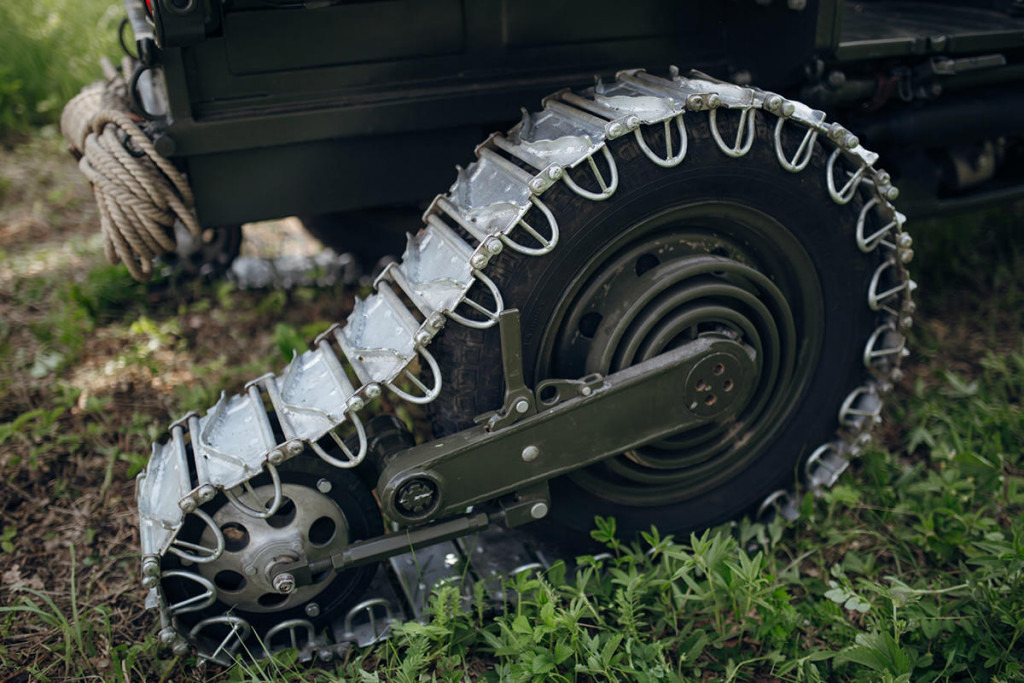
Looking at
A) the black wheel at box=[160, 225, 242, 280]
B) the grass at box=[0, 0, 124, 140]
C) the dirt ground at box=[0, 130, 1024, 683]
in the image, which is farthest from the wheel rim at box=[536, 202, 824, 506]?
the grass at box=[0, 0, 124, 140]

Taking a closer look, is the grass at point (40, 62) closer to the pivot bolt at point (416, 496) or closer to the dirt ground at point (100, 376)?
the dirt ground at point (100, 376)

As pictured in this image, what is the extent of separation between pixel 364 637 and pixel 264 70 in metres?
1.36

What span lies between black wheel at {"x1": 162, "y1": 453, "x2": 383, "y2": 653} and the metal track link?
3 cm

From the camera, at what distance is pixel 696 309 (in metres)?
2.06

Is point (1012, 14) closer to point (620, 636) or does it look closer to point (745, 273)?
point (745, 273)

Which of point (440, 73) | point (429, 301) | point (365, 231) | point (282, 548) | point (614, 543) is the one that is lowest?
point (614, 543)

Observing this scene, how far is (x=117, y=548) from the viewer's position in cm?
244

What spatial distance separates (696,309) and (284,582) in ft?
3.72

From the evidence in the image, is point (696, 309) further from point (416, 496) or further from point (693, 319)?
point (416, 496)

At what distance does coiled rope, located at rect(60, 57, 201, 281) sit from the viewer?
6.79 ft

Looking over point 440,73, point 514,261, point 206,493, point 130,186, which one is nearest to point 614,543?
point 514,261

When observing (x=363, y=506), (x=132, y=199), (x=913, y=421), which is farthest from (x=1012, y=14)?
(x=132, y=199)

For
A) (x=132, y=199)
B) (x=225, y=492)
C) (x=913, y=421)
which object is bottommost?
(x=913, y=421)

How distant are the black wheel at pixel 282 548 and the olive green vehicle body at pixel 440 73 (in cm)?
76
